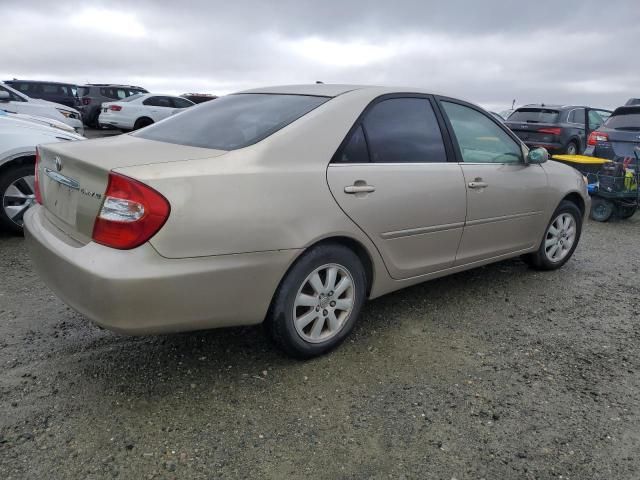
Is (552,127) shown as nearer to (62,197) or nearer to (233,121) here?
(233,121)

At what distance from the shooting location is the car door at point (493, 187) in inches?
144

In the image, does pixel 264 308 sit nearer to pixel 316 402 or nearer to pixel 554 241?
pixel 316 402

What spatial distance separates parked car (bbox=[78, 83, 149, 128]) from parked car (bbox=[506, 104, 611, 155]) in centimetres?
1312

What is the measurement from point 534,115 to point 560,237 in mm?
8795

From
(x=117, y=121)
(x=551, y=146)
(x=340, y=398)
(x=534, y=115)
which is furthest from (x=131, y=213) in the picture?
(x=117, y=121)

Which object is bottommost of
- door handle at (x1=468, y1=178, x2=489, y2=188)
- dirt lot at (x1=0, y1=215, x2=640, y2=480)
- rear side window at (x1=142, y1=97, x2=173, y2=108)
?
dirt lot at (x1=0, y1=215, x2=640, y2=480)

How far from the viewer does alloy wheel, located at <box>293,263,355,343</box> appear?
9.18 feet

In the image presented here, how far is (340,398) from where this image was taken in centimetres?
262

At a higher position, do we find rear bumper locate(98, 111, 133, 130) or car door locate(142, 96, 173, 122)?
car door locate(142, 96, 173, 122)

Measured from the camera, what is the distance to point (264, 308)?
262cm

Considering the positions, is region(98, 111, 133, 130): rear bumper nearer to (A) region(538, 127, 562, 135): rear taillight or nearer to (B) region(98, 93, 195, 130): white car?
(B) region(98, 93, 195, 130): white car

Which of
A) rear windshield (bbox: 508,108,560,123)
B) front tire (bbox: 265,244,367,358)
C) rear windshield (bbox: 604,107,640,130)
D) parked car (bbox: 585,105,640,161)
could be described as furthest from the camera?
rear windshield (bbox: 508,108,560,123)

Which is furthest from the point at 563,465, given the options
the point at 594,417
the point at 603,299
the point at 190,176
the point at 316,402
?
the point at 603,299

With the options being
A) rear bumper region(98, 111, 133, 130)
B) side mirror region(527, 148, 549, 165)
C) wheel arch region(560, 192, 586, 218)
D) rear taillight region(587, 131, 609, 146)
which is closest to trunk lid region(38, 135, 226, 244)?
side mirror region(527, 148, 549, 165)
